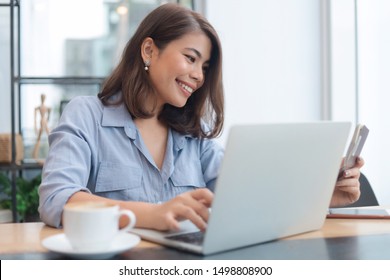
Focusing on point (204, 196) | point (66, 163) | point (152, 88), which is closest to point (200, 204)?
point (204, 196)

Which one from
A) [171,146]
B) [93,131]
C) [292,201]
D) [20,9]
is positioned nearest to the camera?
[292,201]

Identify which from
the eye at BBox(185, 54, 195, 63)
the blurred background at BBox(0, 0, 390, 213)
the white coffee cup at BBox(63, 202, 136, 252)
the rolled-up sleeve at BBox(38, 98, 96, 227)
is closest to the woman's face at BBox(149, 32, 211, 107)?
the eye at BBox(185, 54, 195, 63)

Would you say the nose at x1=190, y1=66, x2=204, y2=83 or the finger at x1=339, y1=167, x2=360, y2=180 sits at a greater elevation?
the nose at x1=190, y1=66, x2=204, y2=83

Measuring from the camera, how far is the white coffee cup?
809mm

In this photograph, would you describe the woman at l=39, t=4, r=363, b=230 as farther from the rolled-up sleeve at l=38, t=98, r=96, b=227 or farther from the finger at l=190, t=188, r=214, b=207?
the finger at l=190, t=188, r=214, b=207

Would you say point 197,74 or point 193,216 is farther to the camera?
point 197,74

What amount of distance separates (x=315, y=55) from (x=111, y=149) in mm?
2299

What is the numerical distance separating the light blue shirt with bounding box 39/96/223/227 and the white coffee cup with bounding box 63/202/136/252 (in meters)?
0.44

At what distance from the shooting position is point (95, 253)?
0.82 m

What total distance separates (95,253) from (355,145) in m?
0.75

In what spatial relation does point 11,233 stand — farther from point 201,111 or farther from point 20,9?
point 20,9

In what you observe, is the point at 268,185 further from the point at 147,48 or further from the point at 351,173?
the point at 147,48

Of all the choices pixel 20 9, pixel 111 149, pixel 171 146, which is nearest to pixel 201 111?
pixel 171 146
